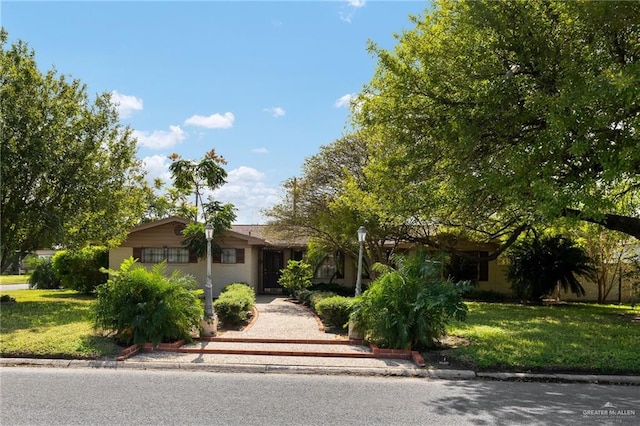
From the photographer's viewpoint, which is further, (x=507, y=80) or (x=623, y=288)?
Answer: (x=623, y=288)

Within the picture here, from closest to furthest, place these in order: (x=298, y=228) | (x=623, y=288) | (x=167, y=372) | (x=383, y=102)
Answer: (x=167, y=372) → (x=383, y=102) → (x=298, y=228) → (x=623, y=288)

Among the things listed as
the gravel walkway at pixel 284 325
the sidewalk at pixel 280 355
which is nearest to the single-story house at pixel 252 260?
the gravel walkway at pixel 284 325

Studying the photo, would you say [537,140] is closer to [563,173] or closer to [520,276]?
[563,173]

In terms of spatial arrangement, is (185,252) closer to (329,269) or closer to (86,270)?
(86,270)

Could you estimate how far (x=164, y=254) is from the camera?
22.3 meters

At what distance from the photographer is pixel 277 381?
A: 7906mm

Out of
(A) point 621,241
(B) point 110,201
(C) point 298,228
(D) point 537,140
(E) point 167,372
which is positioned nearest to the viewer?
(E) point 167,372

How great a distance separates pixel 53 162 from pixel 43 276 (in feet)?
48.2

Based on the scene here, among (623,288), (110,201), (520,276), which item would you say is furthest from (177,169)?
(623,288)

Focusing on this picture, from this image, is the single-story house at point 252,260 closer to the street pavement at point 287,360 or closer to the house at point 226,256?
the house at point 226,256

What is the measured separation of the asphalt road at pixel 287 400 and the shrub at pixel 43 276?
21.6m

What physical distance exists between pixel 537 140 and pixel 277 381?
6600mm

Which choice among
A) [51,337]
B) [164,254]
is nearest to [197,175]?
[164,254]

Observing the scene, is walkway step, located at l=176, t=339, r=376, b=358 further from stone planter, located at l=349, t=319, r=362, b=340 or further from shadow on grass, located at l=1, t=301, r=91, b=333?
shadow on grass, located at l=1, t=301, r=91, b=333
